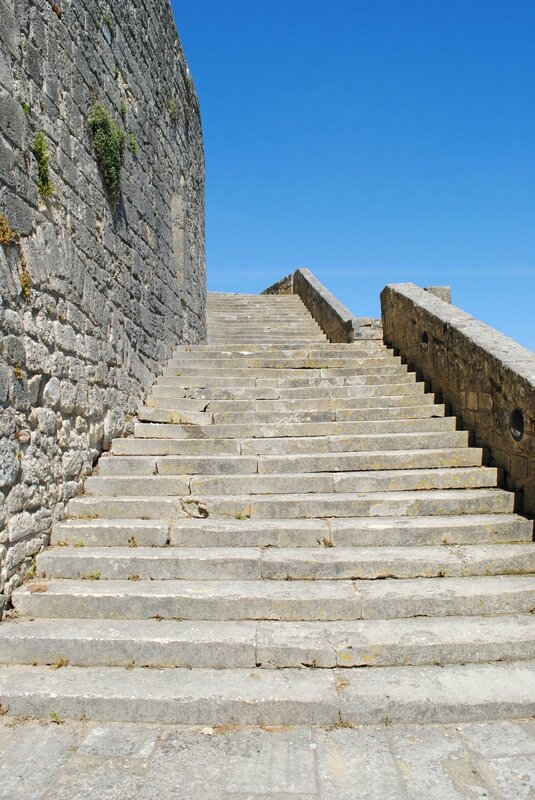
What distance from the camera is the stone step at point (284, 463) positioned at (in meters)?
4.95

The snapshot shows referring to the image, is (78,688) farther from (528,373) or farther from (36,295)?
(528,373)

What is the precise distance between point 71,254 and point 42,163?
2.25 feet

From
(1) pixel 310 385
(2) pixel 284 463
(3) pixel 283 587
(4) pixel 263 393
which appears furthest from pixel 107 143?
(3) pixel 283 587

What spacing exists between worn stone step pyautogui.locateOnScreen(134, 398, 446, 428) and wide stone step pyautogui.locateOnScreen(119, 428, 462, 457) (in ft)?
0.80

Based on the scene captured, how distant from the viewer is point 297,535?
13.3ft

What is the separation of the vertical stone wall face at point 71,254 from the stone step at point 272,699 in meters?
0.82

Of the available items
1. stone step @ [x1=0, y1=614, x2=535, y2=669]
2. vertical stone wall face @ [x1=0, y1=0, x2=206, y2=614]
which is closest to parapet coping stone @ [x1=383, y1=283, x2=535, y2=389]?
stone step @ [x1=0, y1=614, x2=535, y2=669]

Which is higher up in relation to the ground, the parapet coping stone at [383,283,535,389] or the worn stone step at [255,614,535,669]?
the parapet coping stone at [383,283,535,389]

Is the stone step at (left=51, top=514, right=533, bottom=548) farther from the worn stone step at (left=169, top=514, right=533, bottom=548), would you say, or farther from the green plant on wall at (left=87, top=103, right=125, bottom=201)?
the green plant on wall at (left=87, top=103, right=125, bottom=201)

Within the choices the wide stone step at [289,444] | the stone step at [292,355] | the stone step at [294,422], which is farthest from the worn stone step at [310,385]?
the wide stone step at [289,444]

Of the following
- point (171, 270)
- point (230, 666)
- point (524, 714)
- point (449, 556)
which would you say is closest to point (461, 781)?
point (524, 714)

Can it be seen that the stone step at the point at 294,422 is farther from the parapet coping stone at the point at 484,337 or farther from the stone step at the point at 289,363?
the stone step at the point at 289,363

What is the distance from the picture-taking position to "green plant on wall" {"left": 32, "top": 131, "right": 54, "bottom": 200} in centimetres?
378

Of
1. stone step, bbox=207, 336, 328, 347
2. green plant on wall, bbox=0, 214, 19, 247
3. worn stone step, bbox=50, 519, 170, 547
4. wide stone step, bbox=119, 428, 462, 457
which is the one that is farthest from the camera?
stone step, bbox=207, 336, 328, 347
